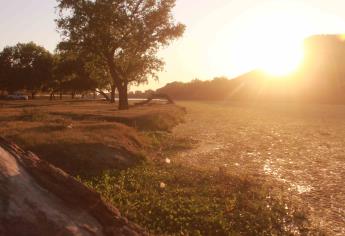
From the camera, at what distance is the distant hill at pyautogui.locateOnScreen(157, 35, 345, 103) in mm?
84375

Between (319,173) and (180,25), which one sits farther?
(180,25)

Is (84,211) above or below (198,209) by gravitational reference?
above

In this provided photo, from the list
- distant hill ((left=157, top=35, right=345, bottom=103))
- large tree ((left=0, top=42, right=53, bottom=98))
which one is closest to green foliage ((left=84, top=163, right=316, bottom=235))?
distant hill ((left=157, top=35, right=345, bottom=103))

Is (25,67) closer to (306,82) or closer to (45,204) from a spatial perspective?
(306,82)

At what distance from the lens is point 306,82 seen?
8981 cm

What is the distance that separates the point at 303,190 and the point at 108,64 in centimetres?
3638

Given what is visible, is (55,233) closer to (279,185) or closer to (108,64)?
(279,185)

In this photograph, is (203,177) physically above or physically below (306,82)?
below

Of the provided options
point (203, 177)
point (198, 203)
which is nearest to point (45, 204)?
point (198, 203)

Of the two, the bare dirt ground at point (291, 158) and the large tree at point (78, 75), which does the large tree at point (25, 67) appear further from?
the bare dirt ground at point (291, 158)

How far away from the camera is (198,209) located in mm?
10680

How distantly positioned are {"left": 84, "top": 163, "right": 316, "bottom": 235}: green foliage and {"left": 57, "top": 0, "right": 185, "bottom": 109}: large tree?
3203 centimetres

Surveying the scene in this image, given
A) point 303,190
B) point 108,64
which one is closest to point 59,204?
point 303,190

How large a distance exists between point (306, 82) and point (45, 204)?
292 ft
